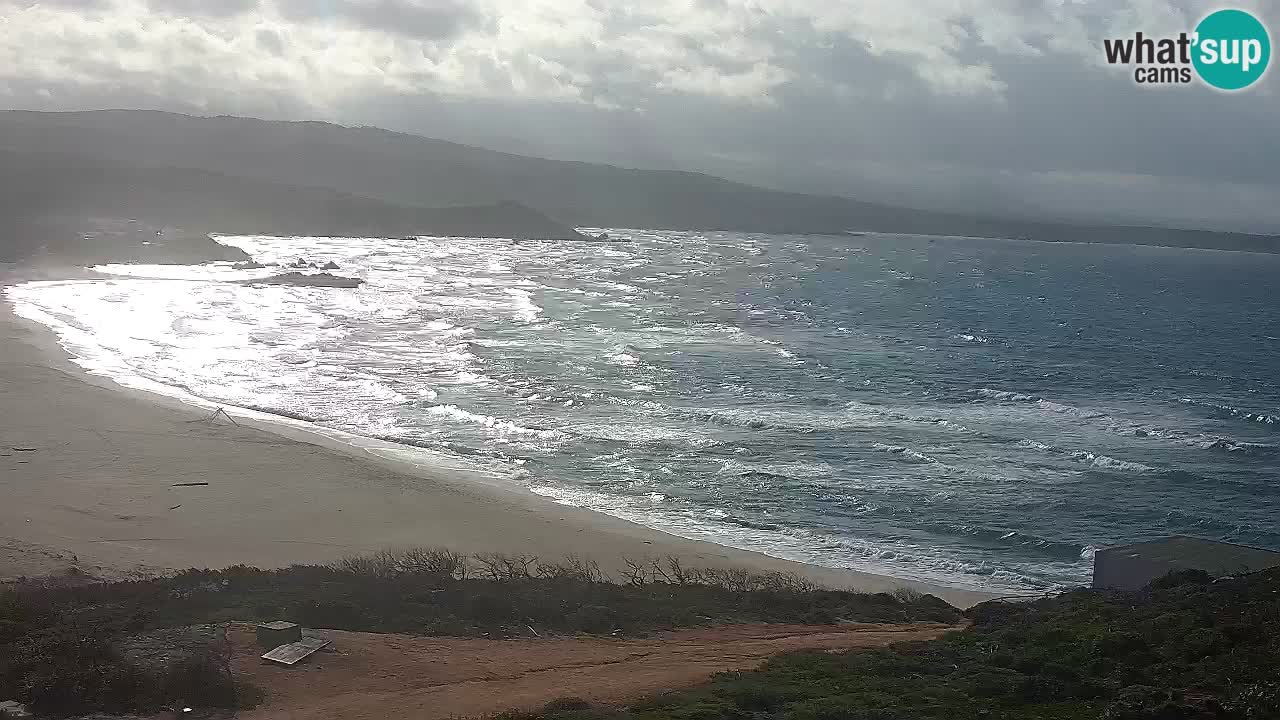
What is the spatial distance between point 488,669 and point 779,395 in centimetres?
2979

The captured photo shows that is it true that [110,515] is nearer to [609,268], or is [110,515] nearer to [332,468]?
[332,468]

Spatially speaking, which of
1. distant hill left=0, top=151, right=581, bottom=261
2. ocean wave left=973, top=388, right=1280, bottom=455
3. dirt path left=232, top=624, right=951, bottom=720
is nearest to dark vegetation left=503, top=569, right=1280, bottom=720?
dirt path left=232, top=624, right=951, bottom=720

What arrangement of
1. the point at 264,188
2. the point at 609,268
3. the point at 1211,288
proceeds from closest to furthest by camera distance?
1. the point at 609,268
2. the point at 1211,288
3. the point at 264,188

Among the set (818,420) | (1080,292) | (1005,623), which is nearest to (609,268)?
(1080,292)

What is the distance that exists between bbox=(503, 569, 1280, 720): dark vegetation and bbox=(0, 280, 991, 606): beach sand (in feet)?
27.4

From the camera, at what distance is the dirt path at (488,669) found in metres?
13.7

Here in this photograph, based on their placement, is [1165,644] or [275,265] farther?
[275,265]

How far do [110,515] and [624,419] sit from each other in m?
18.4

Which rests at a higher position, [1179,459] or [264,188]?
[264,188]

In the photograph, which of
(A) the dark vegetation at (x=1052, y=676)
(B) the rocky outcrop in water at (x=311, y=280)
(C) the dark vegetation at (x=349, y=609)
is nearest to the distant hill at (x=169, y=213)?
(B) the rocky outcrop in water at (x=311, y=280)

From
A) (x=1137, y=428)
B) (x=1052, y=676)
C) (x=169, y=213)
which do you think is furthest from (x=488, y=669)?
(x=169, y=213)

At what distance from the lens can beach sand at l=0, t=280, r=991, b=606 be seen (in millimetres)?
23000

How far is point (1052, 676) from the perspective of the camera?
12750 mm

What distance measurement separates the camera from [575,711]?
12.7 meters
